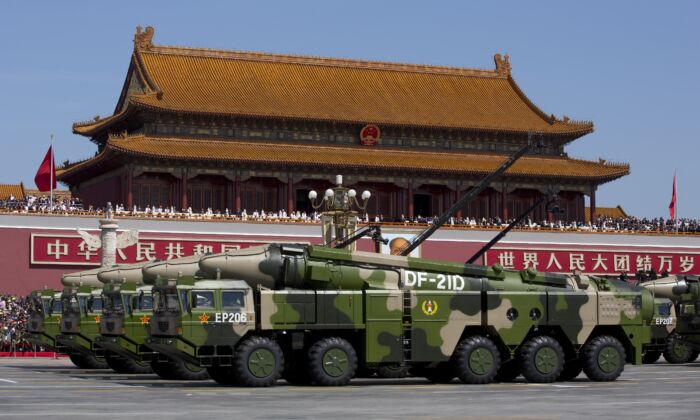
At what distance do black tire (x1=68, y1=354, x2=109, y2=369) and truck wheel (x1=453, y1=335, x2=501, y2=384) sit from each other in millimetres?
14192

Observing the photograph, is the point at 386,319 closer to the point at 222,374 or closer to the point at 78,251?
the point at 222,374

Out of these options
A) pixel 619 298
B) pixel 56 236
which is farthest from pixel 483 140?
pixel 619 298

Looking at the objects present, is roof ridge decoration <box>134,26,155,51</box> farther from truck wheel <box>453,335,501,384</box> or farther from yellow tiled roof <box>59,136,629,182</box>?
truck wheel <box>453,335,501,384</box>

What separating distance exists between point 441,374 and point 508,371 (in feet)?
5.86

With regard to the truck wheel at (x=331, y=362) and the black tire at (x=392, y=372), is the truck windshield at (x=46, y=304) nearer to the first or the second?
the black tire at (x=392, y=372)

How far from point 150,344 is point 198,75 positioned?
165 feet

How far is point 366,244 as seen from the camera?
7488 cm

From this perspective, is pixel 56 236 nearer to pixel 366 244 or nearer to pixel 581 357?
pixel 366 244

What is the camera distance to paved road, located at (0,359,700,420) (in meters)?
24.5

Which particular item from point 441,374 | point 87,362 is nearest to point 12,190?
point 87,362

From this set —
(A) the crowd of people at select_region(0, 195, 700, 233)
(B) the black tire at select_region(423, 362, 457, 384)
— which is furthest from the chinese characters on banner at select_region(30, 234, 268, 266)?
(B) the black tire at select_region(423, 362, 457, 384)

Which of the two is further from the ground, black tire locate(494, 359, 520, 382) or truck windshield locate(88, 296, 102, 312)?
truck windshield locate(88, 296, 102, 312)

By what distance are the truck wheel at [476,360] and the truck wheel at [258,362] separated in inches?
191

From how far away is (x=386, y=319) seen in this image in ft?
114
